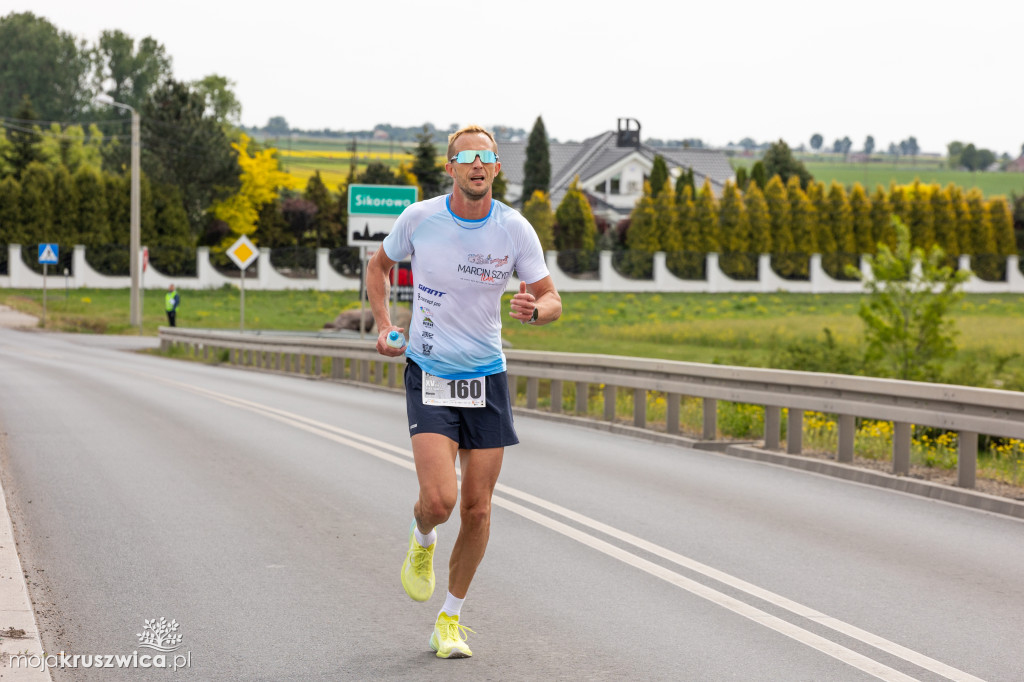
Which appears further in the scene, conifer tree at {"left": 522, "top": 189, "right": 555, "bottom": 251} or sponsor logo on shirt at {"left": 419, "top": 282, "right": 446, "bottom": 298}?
conifer tree at {"left": 522, "top": 189, "right": 555, "bottom": 251}

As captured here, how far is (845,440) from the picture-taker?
1170 centimetres

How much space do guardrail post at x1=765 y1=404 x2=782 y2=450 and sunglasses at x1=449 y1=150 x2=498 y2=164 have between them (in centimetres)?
781

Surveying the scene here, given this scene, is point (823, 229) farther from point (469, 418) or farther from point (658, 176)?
point (469, 418)

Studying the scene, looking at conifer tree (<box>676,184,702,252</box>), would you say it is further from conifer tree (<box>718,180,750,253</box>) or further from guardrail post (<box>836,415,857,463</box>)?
guardrail post (<box>836,415,857,463</box>)

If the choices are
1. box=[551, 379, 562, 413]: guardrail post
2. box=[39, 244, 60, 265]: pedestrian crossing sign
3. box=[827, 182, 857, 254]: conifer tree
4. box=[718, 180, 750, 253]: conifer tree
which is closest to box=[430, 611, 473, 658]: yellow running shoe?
box=[551, 379, 562, 413]: guardrail post

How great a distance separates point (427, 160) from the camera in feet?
261

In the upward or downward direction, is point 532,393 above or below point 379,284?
below

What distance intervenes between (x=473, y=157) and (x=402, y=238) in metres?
0.46

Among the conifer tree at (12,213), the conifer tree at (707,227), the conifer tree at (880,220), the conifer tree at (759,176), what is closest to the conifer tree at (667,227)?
the conifer tree at (707,227)

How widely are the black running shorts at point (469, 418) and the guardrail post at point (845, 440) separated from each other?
6.75 m

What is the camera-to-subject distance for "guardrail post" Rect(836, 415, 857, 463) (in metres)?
11.6

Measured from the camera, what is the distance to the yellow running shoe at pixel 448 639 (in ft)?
18.1

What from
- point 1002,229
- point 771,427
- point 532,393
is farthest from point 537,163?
point 771,427

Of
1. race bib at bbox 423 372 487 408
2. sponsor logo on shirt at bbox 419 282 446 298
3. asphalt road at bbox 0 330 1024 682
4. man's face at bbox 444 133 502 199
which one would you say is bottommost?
asphalt road at bbox 0 330 1024 682
